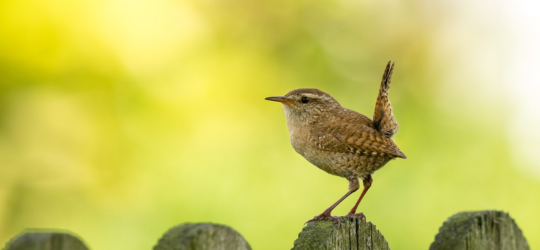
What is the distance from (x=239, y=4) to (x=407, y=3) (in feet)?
6.42

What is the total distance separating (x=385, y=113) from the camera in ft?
13.7

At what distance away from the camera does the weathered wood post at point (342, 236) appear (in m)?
2.26

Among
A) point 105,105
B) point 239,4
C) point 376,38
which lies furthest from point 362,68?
point 105,105

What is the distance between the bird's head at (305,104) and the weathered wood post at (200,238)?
260 centimetres

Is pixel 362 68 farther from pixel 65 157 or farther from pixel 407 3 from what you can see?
pixel 65 157

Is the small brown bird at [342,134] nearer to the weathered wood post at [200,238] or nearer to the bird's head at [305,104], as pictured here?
the bird's head at [305,104]

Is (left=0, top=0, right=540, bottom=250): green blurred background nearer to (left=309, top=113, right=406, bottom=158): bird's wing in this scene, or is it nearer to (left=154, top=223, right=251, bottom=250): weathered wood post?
(left=309, top=113, right=406, bottom=158): bird's wing

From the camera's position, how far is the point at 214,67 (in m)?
6.55

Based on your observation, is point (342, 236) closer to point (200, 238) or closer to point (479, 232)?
point (479, 232)

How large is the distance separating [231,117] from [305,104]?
2.03m

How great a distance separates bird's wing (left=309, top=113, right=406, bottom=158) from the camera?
150 inches

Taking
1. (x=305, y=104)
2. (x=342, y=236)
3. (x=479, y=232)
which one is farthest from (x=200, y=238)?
(x=305, y=104)

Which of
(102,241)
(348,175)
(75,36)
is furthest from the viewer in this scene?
(75,36)

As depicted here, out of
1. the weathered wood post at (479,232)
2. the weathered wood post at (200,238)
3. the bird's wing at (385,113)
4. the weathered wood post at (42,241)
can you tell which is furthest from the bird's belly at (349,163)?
the weathered wood post at (42,241)
